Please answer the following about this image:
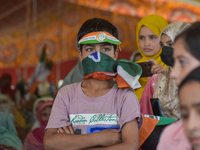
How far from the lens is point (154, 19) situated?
2398mm

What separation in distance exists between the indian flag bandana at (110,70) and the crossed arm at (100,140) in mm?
221

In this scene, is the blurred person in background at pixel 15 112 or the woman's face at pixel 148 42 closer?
the woman's face at pixel 148 42

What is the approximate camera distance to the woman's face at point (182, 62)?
73 centimetres

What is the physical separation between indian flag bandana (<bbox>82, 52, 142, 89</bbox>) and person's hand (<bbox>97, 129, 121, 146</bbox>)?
25cm

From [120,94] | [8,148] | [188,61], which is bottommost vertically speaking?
[8,148]

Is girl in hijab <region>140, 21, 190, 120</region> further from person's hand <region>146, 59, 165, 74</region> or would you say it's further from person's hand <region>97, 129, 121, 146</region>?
person's hand <region>97, 129, 121, 146</region>

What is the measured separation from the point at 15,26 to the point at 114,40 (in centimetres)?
438

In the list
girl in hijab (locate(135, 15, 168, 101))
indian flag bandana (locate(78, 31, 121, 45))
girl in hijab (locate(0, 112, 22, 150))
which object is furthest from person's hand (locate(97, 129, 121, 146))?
girl in hijab (locate(0, 112, 22, 150))

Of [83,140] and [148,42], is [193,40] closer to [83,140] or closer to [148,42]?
[83,140]

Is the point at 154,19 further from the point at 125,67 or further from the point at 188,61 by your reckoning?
the point at 188,61

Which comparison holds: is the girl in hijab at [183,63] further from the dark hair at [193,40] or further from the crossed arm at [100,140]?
the crossed arm at [100,140]

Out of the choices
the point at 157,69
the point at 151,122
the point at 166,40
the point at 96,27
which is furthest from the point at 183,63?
the point at 157,69

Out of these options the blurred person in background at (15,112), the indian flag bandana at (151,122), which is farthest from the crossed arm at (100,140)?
the blurred person in background at (15,112)

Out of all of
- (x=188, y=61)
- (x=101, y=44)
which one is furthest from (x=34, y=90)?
(x=188, y=61)
